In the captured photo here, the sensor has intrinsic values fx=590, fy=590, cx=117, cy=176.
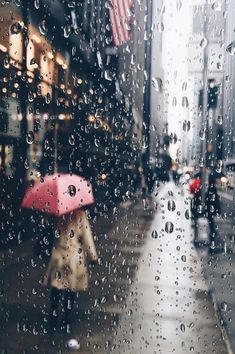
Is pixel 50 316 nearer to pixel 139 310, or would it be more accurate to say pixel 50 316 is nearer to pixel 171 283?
pixel 139 310

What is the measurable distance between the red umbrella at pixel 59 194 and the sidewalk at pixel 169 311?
0.45 meters

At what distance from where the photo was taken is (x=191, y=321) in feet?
11.8

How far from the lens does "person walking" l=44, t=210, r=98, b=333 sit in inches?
115

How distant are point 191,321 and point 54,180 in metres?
1.39

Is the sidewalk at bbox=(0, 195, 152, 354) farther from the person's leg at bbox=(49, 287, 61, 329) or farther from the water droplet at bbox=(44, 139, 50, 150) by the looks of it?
the water droplet at bbox=(44, 139, 50, 150)

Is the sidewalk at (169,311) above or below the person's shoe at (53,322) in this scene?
below

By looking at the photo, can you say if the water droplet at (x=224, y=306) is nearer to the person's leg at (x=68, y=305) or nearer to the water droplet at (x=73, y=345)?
the person's leg at (x=68, y=305)

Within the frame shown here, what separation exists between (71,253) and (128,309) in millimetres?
949

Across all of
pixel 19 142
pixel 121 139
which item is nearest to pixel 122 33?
pixel 19 142

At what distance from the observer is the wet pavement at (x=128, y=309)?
298 centimetres

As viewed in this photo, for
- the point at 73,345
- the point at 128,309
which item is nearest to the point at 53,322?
the point at 73,345

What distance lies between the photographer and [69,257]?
2.98 meters

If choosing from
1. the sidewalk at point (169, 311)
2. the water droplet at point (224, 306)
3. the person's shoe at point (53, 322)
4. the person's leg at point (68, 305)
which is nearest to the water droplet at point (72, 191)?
the sidewalk at point (169, 311)

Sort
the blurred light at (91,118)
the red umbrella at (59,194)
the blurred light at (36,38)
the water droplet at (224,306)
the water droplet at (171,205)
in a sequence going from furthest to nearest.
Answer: the blurred light at (36,38), the water droplet at (224,306), the blurred light at (91,118), the water droplet at (171,205), the red umbrella at (59,194)
